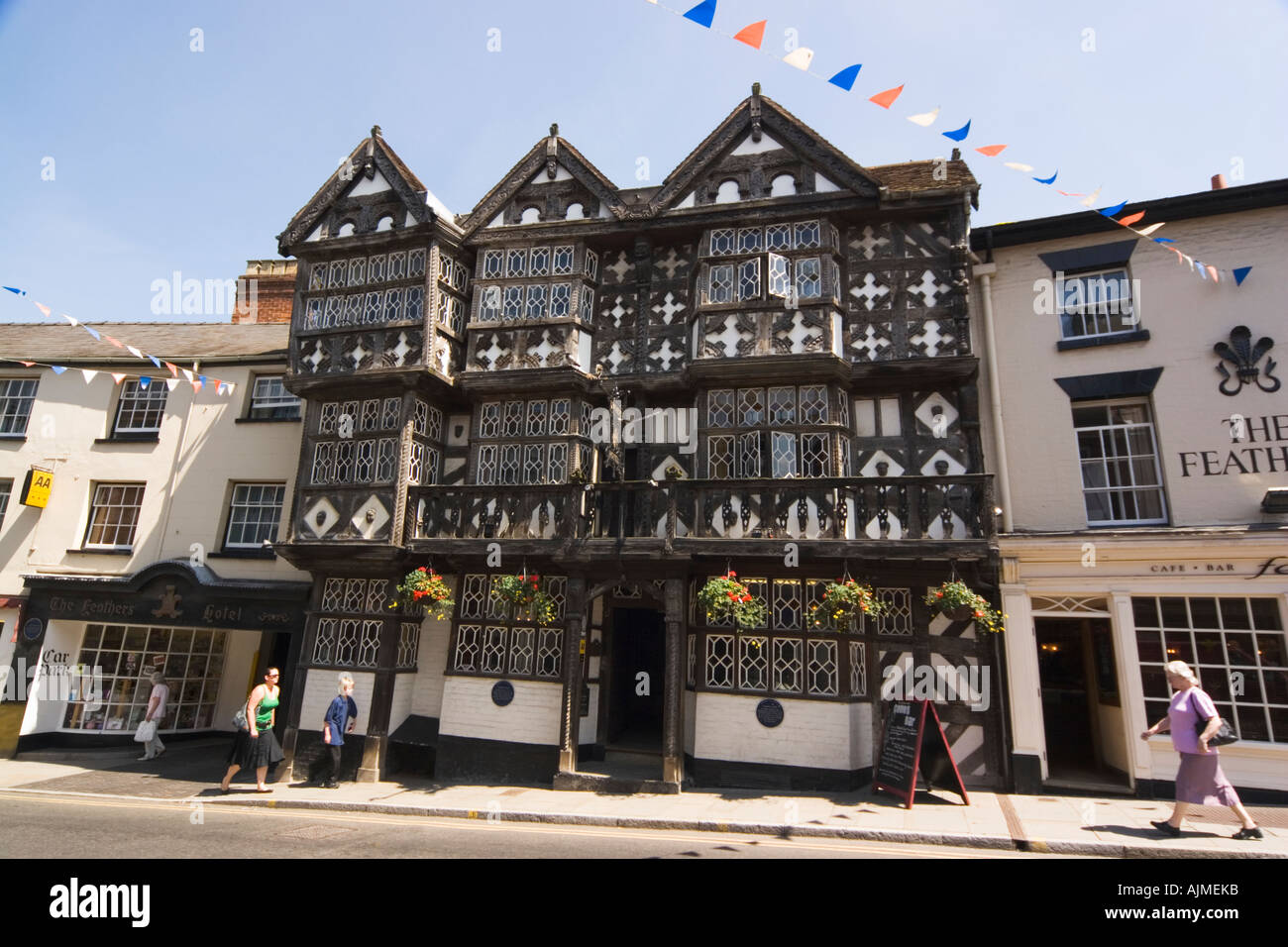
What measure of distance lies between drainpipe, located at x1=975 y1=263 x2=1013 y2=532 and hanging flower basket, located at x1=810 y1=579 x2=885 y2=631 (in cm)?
302

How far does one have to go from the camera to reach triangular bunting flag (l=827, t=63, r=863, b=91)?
7.59 metres

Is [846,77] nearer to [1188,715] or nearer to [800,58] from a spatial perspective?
[800,58]

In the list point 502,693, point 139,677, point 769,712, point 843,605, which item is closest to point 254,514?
point 139,677

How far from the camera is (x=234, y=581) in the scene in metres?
14.4

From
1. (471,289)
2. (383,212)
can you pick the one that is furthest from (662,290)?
(383,212)

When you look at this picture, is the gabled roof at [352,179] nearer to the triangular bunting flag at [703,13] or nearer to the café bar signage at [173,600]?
the café bar signage at [173,600]

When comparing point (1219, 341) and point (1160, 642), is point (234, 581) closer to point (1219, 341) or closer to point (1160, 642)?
point (1160, 642)

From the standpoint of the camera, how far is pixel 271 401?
1602 centimetres

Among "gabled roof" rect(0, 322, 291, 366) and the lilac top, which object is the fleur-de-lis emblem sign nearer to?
the lilac top

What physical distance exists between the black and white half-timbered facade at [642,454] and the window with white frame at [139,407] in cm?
543

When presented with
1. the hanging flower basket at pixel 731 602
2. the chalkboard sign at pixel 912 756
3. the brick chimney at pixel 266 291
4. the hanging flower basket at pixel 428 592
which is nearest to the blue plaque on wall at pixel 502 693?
the hanging flower basket at pixel 428 592

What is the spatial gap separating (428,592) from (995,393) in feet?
32.9
